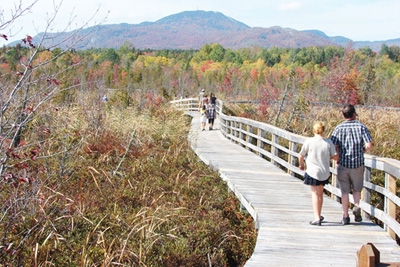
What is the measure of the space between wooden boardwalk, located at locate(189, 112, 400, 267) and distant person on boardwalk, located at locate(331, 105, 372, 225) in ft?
1.34

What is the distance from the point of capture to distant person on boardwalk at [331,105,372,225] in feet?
18.3

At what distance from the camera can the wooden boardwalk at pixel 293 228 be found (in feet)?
15.3

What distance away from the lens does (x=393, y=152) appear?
11.4 meters

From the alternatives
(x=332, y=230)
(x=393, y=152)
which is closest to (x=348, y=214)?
(x=332, y=230)

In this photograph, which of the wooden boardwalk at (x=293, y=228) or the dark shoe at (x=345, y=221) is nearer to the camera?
the wooden boardwalk at (x=293, y=228)

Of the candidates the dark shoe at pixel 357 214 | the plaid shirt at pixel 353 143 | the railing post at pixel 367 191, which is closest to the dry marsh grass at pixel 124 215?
the dark shoe at pixel 357 214

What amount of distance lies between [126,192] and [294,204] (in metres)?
3.21

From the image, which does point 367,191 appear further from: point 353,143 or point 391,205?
point 353,143

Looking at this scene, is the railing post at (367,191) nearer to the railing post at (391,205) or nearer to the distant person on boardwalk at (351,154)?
the distant person on boardwalk at (351,154)

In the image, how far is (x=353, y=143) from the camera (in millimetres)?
5605

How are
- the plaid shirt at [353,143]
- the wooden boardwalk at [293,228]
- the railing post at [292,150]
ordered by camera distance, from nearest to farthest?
1. the wooden boardwalk at [293,228]
2. the plaid shirt at [353,143]
3. the railing post at [292,150]

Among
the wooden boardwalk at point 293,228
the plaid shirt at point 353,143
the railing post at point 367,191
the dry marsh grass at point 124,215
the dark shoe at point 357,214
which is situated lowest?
the dry marsh grass at point 124,215

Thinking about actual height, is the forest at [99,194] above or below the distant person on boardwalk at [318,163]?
below

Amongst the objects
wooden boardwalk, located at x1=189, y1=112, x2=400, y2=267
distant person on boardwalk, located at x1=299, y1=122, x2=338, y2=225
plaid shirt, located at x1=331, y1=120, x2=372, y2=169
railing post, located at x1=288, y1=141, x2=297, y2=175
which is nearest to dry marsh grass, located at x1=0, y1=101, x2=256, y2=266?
wooden boardwalk, located at x1=189, y1=112, x2=400, y2=267
